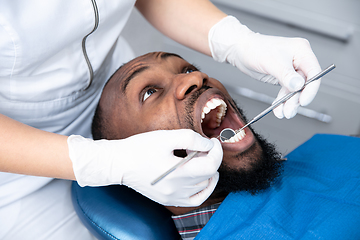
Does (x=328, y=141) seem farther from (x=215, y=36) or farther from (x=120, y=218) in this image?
(x=120, y=218)

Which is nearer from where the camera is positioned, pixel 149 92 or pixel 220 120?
pixel 149 92

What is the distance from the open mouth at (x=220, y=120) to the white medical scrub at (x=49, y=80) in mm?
478

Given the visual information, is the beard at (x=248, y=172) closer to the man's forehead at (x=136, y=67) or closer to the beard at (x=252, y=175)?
the beard at (x=252, y=175)

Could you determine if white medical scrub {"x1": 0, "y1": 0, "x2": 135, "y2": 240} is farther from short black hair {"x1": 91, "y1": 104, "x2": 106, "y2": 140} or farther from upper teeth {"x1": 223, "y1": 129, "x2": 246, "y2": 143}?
upper teeth {"x1": 223, "y1": 129, "x2": 246, "y2": 143}

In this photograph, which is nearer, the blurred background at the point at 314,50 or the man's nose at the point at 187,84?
the man's nose at the point at 187,84

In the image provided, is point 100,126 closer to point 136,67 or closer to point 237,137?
point 136,67

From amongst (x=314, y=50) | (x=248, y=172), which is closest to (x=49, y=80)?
(x=248, y=172)

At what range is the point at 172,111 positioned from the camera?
3.35ft

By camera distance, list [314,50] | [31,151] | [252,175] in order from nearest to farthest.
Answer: [31,151]
[252,175]
[314,50]

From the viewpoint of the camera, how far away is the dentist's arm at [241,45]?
99cm

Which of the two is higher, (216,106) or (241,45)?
(241,45)

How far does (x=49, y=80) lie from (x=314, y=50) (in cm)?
155

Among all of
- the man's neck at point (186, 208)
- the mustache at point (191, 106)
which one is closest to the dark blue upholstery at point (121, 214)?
the man's neck at point (186, 208)

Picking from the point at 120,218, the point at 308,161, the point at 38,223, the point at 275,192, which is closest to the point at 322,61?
the point at 308,161
